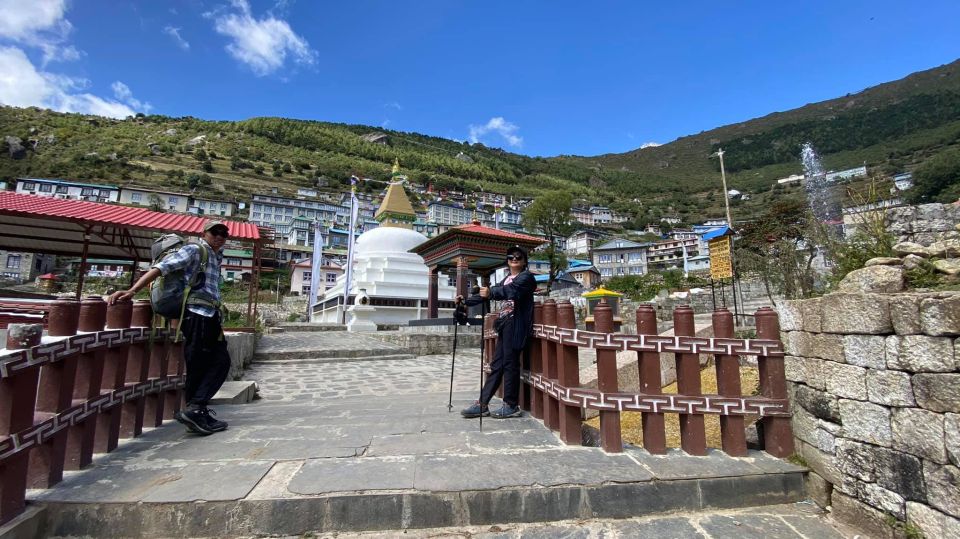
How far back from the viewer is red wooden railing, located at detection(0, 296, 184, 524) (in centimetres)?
204

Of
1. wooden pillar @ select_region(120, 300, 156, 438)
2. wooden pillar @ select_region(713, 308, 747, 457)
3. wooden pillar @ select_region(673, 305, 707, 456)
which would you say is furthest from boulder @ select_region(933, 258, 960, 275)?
wooden pillar @ select_region(120, 300, 156, 438)

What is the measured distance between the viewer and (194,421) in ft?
11.0

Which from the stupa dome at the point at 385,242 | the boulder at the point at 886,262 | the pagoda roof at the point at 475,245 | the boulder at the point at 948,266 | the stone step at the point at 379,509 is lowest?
the stone step at the point at 379,509

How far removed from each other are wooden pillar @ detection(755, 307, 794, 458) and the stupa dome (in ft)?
65.3

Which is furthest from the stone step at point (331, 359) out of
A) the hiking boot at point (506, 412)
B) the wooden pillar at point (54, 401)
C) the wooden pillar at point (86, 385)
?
the wooden pillar at point (54, 401)

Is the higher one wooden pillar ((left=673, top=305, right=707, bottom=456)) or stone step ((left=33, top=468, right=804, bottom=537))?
wooden pillar ((left=673, top=305, right=707, bottom=456))

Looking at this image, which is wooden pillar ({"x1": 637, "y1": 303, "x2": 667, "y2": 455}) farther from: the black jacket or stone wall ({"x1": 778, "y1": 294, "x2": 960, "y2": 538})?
the black jacket

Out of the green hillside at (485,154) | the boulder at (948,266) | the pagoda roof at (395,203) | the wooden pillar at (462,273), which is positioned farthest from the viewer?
the green hillside at (485,154)

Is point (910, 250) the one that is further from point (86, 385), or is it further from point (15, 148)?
point (15, 148)

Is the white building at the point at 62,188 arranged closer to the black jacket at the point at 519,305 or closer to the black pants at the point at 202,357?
the black pants at the point at 202,357

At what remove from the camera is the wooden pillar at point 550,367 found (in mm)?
3449

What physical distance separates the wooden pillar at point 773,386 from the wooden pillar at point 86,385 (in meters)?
4.58

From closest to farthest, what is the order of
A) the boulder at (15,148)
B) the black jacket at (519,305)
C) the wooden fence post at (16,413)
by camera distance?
the wooden fence post at (16,413) < the black jacket at (519,305) < the boulder at (15,148)

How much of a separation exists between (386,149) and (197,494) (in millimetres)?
122647
